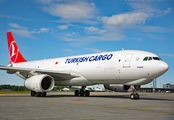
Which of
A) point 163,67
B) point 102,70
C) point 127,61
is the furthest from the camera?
point 102,70

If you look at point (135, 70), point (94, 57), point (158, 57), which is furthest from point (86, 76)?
point (158, 57)

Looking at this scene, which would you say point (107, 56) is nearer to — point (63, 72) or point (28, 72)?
point (63, 72)

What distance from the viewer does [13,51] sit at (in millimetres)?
31609

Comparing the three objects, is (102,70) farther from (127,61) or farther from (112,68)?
(127,61)

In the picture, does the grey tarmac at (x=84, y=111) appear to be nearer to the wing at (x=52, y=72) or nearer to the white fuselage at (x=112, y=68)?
the white fuselage at (x=112, y=68)

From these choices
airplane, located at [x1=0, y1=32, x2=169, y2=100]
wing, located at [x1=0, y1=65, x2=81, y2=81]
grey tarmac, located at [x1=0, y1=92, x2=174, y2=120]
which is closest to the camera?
grey tarmac, located at [x1=0, y1=92, x2=174, y2=120]

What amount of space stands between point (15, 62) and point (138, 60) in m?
20.8

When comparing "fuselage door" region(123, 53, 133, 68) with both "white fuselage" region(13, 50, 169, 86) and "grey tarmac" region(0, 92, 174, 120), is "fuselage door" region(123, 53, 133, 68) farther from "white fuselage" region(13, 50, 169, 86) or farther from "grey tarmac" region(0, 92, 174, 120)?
"grey tarmac" region(0, 92, 174, 120)

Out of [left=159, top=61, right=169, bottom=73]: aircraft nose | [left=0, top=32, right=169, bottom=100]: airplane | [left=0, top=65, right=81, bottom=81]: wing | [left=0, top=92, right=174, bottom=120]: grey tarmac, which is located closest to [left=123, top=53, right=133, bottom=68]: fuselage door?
[left=0, top=32, right=169, bottom=100]: airplane

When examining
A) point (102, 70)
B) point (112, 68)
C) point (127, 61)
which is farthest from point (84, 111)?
point (102, 70)

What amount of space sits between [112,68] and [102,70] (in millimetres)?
1144

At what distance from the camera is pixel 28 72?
891 inches

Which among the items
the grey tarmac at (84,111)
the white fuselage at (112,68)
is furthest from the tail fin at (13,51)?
the grey tarmac at (84,111)

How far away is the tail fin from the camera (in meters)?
31.3
